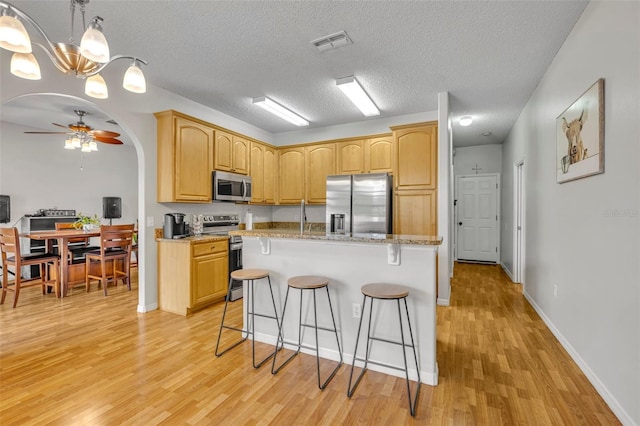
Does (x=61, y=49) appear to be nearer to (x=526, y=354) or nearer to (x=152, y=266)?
(x=152, y=266)

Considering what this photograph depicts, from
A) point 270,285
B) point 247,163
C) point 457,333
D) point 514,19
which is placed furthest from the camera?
point 247,163

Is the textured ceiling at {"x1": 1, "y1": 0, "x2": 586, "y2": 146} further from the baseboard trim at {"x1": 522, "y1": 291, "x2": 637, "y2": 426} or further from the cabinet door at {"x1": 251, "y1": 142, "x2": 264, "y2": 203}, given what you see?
the baseboard trim at {"x1": 522, "y1": 291, "x2": 637, "y2": 426}

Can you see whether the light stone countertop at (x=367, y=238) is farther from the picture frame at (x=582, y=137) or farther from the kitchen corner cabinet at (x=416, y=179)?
the kitchen corner cabinet at (x=416, y=179)

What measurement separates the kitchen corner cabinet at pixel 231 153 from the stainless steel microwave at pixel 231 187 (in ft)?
0.33

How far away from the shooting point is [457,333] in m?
2.98

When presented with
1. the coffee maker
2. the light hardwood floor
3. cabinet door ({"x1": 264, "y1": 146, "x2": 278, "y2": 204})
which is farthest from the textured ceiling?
the light hardwood floor

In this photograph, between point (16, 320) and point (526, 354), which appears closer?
point (526, 354)

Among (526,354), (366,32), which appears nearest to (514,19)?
(366,32)

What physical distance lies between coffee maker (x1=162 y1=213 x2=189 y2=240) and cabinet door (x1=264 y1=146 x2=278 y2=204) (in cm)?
173

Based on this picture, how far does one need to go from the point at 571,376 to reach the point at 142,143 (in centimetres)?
457

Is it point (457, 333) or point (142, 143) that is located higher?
point (142, 143)

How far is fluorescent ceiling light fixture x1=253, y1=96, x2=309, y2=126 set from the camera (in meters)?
3.91

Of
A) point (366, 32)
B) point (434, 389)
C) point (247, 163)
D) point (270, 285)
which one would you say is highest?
point (366, 32)

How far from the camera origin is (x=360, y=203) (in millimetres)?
4320
